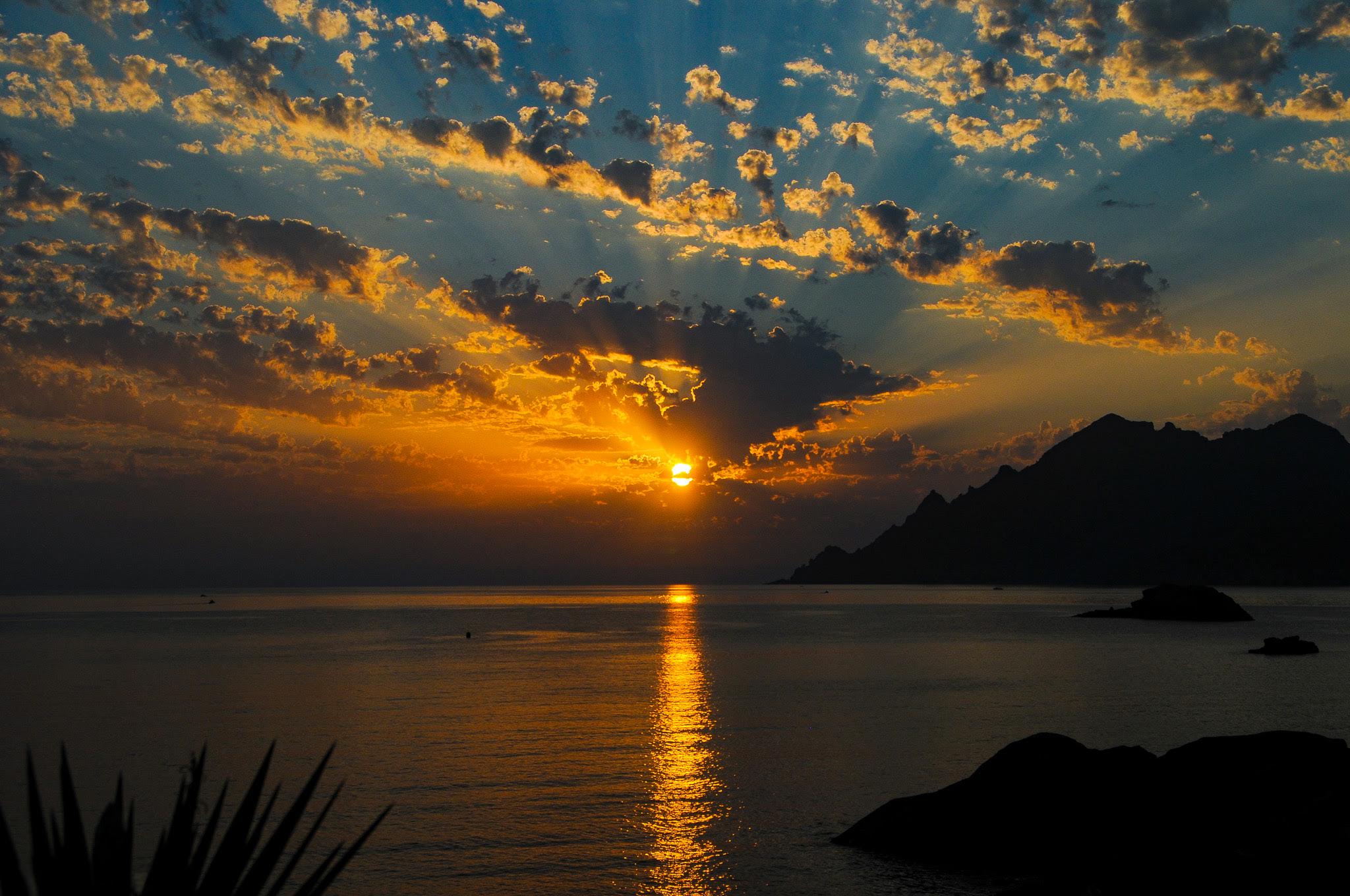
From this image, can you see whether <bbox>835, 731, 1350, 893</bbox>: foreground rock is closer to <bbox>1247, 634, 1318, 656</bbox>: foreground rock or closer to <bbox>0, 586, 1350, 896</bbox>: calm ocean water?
<bbox>0, 586, 1350, 896</bbox>: calm ocean water

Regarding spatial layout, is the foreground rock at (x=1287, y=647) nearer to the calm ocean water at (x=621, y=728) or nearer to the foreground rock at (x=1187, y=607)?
the calm ocean water at (x=621, y=728)

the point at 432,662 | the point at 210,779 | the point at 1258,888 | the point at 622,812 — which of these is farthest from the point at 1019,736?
the point at 432,662

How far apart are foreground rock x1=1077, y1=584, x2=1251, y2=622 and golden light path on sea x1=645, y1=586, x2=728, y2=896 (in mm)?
123603

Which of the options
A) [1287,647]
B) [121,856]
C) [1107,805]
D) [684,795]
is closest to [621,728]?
[684,795]

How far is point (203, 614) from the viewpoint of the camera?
197 meters

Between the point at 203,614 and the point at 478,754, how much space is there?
183659mm

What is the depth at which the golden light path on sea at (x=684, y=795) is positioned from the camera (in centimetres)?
2178

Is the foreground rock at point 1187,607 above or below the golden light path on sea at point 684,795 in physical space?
below

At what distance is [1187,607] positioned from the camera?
156750 millimetres

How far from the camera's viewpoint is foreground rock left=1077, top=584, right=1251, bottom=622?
501 feet

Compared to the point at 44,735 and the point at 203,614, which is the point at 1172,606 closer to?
the point at 44,735

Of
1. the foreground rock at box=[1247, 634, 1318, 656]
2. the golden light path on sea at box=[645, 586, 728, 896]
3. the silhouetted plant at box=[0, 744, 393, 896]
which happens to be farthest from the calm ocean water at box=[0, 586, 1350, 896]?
the silhouetted plant at box=[0, 744, 393, 896]

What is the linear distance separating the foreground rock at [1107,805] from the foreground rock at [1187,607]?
14186 cm

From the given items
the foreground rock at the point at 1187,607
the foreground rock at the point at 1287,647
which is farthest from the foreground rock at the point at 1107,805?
the foreground rock at the point at 1187,607
